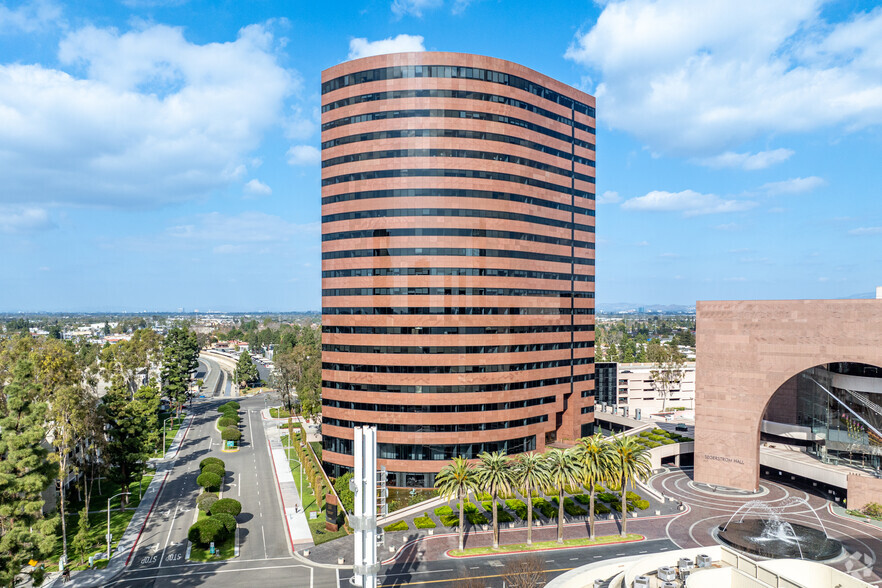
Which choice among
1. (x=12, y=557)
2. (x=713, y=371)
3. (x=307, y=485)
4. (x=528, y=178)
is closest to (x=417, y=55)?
(x=528, y=178)

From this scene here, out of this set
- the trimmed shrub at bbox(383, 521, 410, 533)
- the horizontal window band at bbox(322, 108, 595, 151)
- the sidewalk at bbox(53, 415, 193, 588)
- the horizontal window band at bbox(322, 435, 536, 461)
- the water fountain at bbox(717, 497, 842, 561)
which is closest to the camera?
the water fountain at bbox(717, 497, 842, 561)

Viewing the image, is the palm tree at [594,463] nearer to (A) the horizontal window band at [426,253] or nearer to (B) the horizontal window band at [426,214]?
(A) the horizontal window band at [426,253]

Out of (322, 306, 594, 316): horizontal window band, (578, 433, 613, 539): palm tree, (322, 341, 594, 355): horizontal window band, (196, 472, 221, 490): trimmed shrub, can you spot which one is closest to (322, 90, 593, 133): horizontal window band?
(322, 306, 594, 316): horizontal window band

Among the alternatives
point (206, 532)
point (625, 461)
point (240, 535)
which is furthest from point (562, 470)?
point (240, 535)

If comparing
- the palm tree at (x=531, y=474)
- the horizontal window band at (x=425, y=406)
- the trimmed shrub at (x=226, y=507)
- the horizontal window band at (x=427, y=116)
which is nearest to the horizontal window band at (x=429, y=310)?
the horizontal window band at (x=425, y=406)

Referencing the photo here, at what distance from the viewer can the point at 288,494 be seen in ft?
268

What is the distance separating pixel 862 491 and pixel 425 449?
57642 millimetres

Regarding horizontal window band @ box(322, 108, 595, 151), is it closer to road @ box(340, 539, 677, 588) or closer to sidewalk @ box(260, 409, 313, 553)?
sidewalk @ box(260, 409, 313, 553)

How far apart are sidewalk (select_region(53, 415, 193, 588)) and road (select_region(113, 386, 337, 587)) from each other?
84cm

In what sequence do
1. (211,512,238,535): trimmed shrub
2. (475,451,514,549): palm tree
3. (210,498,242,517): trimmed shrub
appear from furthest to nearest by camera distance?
(210,498,242,517): trimmed shrub, (211,512,238,535): trimmed shrub, (475,451,514,549): palm tree

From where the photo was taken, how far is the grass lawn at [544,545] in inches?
2238

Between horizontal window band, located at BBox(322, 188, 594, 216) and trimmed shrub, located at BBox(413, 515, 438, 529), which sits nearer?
trimmed shrub, located at BBox(413, 515, 438, 529)

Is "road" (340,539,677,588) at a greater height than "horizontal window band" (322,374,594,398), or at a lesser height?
lesser

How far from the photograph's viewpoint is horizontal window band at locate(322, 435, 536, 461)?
81875mm
